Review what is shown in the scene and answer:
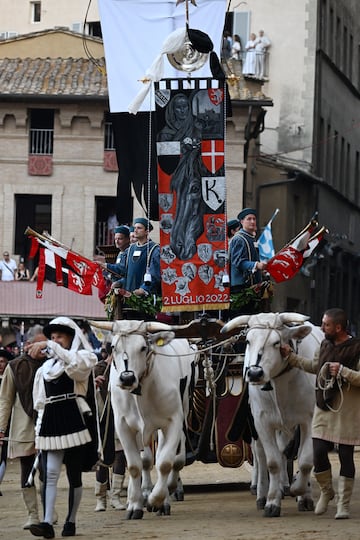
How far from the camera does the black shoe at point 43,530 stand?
1431 centimetres

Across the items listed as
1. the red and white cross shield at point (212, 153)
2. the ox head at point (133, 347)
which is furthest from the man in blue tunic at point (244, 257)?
the ox head at point (133, 347)

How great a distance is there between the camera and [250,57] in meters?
51.4

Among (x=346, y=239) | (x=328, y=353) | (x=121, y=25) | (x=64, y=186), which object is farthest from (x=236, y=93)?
(x=328, y=353)

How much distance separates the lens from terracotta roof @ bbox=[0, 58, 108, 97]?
45.1m

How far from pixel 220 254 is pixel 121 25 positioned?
496 cm

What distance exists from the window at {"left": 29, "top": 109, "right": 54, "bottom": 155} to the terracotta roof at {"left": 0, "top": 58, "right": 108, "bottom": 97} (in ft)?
2.97

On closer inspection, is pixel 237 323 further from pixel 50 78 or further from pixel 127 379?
pixel 50 78

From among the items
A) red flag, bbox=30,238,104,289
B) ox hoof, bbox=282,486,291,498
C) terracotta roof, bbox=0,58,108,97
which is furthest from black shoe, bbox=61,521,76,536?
terracotta roof, bbox=0,58,108,97

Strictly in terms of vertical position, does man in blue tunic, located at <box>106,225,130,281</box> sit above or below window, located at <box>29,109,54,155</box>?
below

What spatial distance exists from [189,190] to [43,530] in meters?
5.45

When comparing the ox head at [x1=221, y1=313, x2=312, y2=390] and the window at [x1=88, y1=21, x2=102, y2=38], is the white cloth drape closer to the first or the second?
the ox head at [x1=221, y1=313, x2=312, y2=390]

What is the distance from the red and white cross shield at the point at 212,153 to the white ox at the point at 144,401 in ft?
8.04

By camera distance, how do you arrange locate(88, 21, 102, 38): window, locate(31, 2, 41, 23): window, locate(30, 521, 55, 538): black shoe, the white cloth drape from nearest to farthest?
1. locate(30, 521, 55, 538): black shoe
2. the white cloth drape
3. locate(88, 21, 102, 38): window
4. locate(31, 2, 41, 23): window

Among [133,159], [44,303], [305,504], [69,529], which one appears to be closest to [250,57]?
[44,303]
